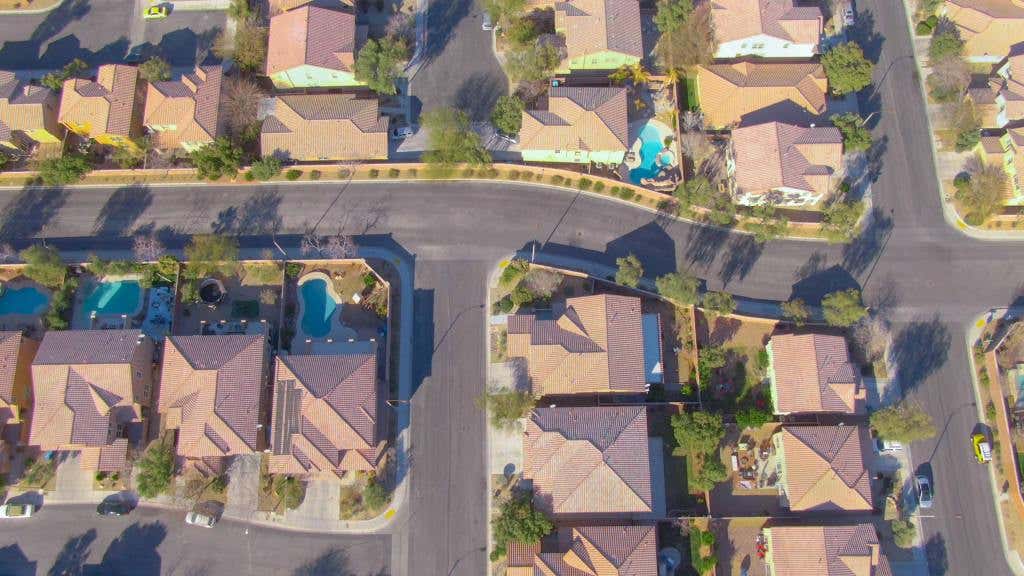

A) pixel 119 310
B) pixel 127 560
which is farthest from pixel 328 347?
pixel 127 560

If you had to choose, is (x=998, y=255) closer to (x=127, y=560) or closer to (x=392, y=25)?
(x=392, y=25)

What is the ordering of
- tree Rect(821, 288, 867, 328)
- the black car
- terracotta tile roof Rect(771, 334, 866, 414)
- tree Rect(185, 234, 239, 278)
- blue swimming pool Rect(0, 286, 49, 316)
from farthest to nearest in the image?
blue swimming pool Rect(0, 286, 49, 316), tree Rect(185, 234, 239, 278), tree Rect(821, 288, 867, 328), the black car, terracotta tile roof Rect(771, 334, 866, 414)

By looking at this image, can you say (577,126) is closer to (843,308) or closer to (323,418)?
(843,308)

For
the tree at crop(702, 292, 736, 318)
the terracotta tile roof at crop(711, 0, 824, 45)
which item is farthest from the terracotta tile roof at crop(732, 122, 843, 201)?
the tree at crop(702, 292, 736, 318)

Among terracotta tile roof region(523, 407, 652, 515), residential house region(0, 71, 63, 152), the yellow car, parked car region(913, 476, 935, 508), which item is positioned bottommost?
parked car region(913, 476, 935, 508)

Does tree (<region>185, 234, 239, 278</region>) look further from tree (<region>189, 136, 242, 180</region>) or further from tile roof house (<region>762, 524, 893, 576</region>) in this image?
tile roof house (<region>762, 524, 893, 576</region>)

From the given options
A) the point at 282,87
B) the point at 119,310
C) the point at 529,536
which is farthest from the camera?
the point at 282,87

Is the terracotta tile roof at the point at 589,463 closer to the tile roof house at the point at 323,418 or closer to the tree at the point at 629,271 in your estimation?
the tree at the point at 629,271
